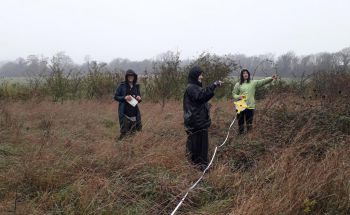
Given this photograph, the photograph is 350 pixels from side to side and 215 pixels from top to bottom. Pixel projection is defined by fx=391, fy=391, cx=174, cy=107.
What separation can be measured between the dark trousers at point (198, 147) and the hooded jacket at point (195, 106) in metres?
0.10

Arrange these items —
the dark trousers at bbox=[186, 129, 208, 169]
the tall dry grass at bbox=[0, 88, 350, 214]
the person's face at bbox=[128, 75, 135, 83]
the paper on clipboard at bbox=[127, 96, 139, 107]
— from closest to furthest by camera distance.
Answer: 1. the tall dry grass at bbox=[0, 88, 350, 214]
2. the dark trousers at bbox=[186, 129, 208, 169]
3. the paper on clipboard at bbox=[127, 96, 139, 107]
4. the person's face at bbox=[128, 75, 135, 83]

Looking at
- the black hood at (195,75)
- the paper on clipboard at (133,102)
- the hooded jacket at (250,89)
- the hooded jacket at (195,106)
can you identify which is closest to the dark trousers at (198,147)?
the hooded jacket at (195,106)

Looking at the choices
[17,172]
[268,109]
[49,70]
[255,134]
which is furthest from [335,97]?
[49,70]

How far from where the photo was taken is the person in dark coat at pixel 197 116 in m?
5.72

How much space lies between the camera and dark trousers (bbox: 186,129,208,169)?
239 inches

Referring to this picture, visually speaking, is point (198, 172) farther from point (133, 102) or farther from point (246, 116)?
point (246, 116)

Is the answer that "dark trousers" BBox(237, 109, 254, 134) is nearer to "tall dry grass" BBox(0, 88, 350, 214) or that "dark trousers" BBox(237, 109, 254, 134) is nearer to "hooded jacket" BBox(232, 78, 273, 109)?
"hooded jacket" BBox(232, 78, 273, 109)

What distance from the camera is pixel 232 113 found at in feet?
38.0

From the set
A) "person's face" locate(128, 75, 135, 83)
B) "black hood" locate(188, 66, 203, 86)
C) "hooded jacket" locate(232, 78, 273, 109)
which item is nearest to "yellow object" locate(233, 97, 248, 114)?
"hooded jacket" locate(232, 78, 273, 109)

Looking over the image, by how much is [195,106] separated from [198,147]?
671 mm

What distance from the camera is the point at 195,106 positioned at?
591 cm

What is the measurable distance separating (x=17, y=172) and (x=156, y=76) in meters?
12.4

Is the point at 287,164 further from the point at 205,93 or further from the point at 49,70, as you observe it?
the point at 49,70

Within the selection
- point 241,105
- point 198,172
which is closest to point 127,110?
point 241,105
